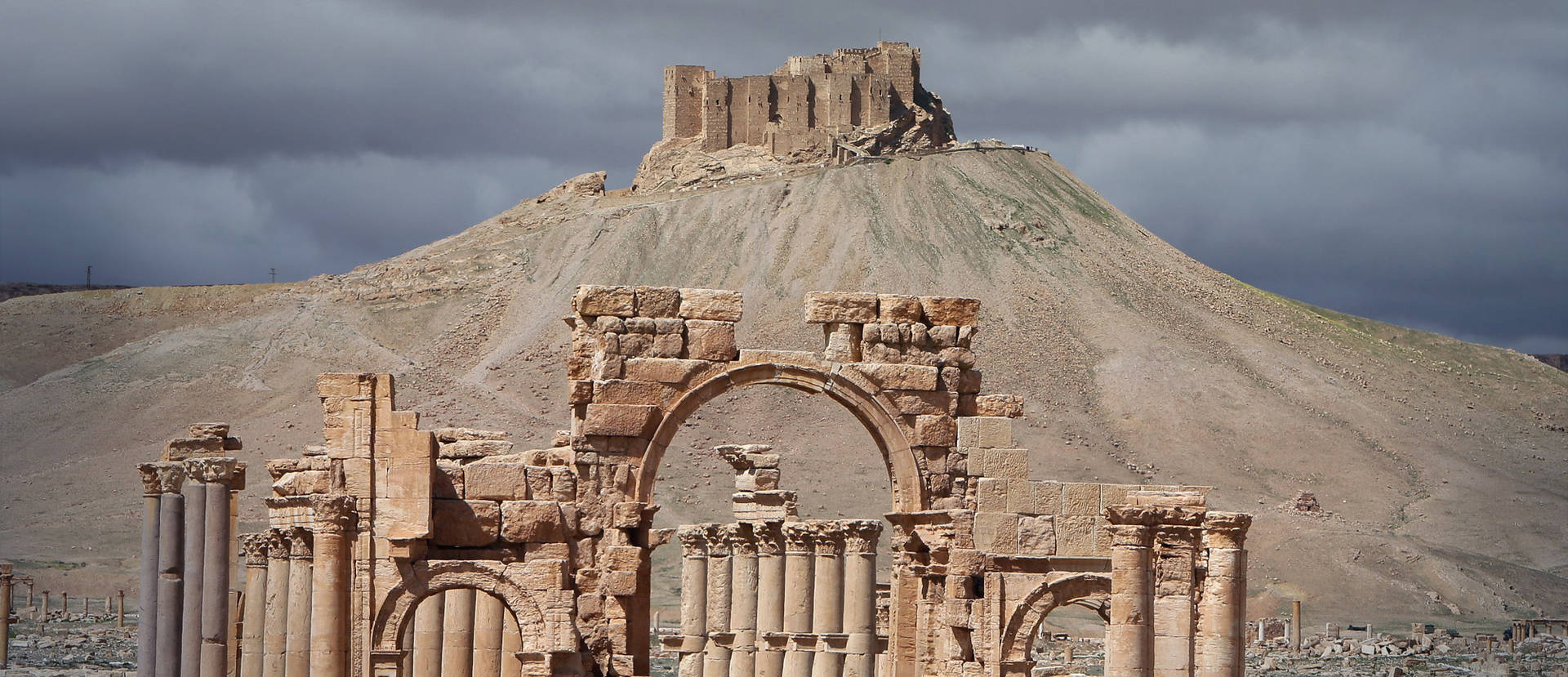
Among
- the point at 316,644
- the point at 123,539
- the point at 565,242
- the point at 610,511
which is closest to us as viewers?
the point at 316,644

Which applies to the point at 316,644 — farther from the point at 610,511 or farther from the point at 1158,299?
the point at 1158,299

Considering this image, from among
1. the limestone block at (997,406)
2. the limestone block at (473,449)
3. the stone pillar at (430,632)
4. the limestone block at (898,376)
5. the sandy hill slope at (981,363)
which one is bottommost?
the stone pillar at (430,632)

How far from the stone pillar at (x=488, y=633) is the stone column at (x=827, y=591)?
149 inches

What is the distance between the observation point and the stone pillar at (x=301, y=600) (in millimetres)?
23016

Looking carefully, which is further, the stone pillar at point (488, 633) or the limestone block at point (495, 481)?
the stone pillar at point (488, 633)

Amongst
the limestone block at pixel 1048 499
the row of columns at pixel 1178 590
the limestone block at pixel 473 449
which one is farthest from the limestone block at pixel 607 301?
the row of columns at pixel 1178 590

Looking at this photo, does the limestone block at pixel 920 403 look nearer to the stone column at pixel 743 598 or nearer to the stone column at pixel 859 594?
the stone column at pixel 859 594

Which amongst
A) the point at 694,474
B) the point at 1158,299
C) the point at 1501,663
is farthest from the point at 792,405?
the point at 1501,663

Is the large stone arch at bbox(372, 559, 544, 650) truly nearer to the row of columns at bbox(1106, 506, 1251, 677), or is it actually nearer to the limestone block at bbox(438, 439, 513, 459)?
the limestone block at bbox(438, 439, 513, 459)

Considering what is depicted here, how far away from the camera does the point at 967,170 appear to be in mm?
115812

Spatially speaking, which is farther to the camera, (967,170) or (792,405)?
(967,170)

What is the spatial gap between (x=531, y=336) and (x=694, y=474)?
64.0 ft

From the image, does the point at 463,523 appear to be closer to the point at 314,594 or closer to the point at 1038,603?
the point at 314,594

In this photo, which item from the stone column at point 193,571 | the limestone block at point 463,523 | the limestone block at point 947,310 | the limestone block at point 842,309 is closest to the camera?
the limestone block at point 463,523
